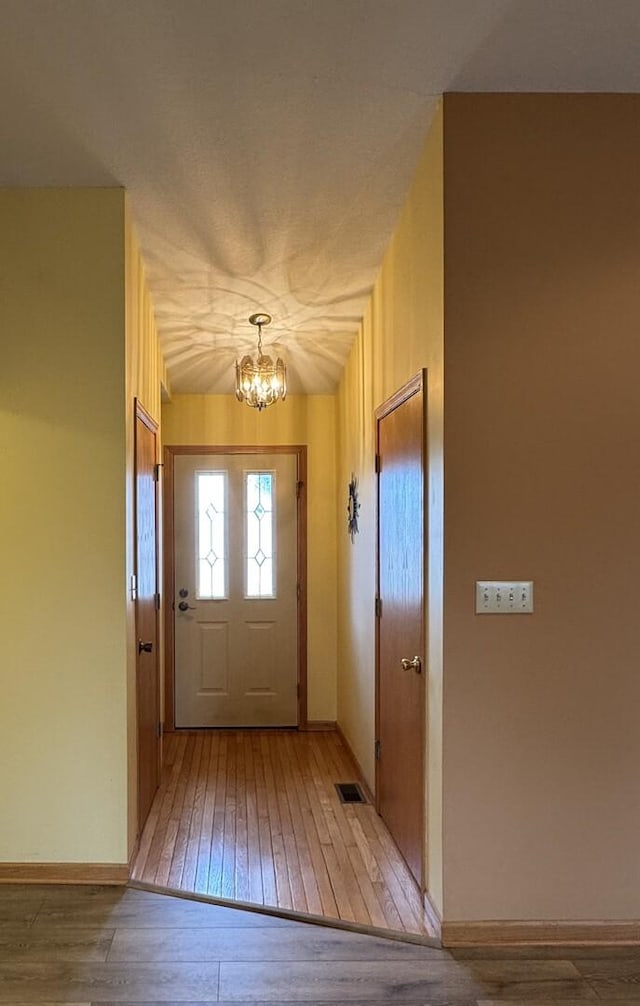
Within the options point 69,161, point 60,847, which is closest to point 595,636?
point 60,847

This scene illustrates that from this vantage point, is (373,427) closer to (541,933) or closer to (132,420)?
(132,420)

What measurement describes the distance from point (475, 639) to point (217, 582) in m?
3.09

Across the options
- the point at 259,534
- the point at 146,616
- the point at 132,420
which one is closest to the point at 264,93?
the point at 132,420

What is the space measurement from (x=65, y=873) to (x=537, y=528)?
2.18 meters

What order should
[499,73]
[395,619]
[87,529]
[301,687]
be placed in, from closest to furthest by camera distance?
[499,73]
[87,529]
[395,619]
[301,687]

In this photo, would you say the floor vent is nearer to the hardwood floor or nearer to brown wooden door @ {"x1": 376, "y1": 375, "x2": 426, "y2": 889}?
brown wooden door @ {"x1": 376, "y1": 375, "x2": 426, "y2": 889}

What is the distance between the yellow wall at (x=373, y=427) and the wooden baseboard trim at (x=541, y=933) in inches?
4.4

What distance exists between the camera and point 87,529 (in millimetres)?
2668

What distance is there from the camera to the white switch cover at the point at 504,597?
218cm

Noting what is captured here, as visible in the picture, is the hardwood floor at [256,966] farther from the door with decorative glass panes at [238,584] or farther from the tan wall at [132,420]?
the door with decorative glass panes at [238,584]

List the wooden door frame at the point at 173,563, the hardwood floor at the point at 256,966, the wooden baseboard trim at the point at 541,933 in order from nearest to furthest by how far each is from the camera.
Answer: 1. the hardwood floor at the point at 256,966
2. the wooden baseboard trim at the point at 541,933
3. the wooden door frame at the point at 173,563

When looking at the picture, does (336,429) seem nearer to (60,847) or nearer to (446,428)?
(446,428)

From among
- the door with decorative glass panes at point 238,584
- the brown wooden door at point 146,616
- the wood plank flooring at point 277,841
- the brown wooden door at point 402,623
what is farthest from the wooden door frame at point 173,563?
the brown wooden door at point 402,623

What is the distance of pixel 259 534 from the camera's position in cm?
504
